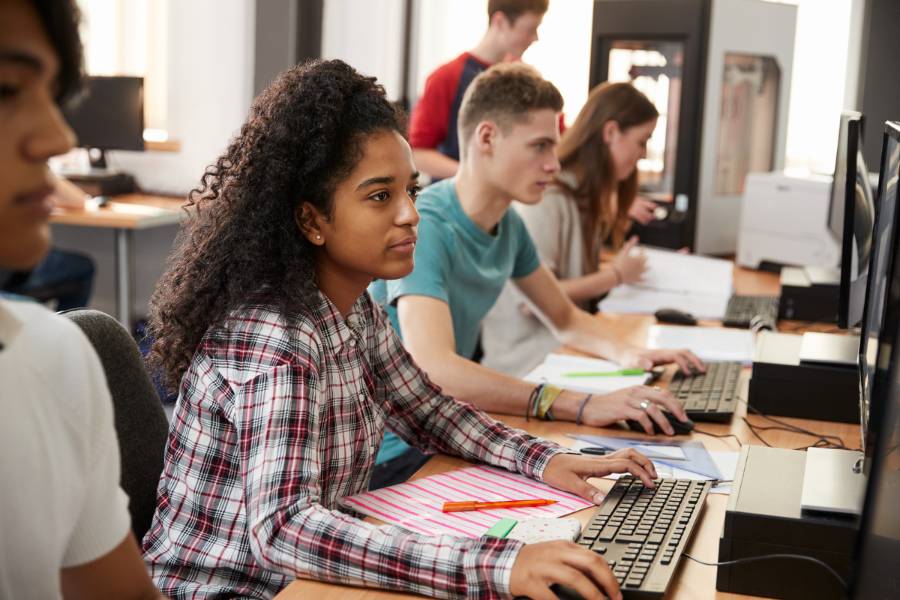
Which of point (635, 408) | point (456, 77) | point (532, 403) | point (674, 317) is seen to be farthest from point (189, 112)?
point (635, 408)

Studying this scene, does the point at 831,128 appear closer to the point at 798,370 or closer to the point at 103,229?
the point at 798,370

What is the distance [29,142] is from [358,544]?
0.53 meters

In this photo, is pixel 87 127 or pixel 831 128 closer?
pixel 831 128

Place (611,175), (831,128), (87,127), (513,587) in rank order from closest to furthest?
Answer: (513,587)
(611,175)
(831,128)
(87,127)

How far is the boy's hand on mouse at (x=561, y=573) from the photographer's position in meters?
0.99

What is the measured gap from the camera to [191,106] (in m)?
4.59

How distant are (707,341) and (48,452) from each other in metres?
1.75

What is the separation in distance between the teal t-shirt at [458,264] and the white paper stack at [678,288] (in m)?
0.58

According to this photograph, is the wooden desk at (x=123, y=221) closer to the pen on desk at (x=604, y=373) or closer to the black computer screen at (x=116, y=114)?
the black computer screen at (x=116, y=114)

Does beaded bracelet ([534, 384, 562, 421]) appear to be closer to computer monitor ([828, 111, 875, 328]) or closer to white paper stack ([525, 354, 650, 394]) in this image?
white paper stack ([525, 354, 650, 394])

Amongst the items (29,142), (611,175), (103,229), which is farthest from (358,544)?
(103,229)

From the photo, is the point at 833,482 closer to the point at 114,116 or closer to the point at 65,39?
the point at 65,39

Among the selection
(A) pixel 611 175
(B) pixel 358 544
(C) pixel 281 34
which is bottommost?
(B) pixel 358 544

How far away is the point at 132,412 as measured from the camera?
1346 millimetres
